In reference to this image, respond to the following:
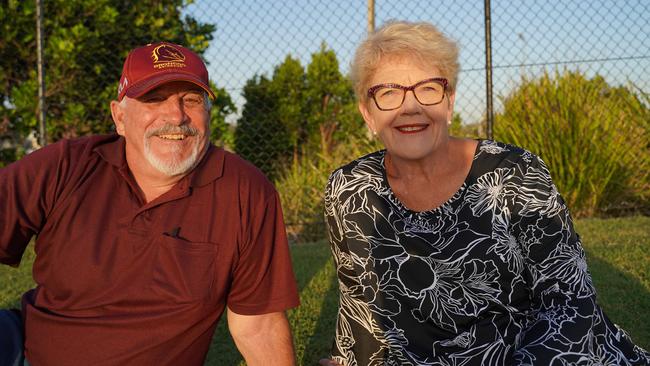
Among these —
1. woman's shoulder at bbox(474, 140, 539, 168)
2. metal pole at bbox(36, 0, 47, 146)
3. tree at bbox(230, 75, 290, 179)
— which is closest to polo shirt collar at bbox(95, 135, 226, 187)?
woman's shoulder at bbox(474, 140, 539, 168)

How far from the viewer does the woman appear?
2107mm

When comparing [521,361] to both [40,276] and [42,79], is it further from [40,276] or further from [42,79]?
[42,79]

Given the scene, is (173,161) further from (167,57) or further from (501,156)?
(501,156)

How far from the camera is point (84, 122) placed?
753 centimetres

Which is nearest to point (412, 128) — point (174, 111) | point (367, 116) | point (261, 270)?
point (367, 116)

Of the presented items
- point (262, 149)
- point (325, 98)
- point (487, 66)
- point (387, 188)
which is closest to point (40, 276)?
point (387, 188)

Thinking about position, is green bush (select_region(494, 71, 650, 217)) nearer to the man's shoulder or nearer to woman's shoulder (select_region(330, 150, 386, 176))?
woman's shoulder (select_region(330, 150, 386, 176))

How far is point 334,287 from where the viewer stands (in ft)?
14.2

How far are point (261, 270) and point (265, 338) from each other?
241mm

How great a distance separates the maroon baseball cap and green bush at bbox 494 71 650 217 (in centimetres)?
522

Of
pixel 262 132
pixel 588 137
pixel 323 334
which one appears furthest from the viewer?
pixel 262 132

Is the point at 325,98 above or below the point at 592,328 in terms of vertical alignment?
above

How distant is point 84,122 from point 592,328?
6602 millimetres

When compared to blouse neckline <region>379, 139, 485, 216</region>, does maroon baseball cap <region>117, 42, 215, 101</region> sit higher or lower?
higher
